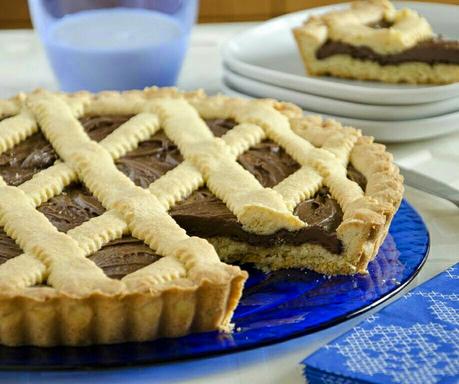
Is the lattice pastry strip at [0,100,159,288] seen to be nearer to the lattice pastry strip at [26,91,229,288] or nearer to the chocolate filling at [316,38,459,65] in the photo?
the lattice pastry strip at [26,91,229,288]

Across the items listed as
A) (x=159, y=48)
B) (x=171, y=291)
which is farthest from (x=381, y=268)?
(x=159, y=48)

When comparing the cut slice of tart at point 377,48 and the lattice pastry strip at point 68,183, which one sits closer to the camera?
the lattice pastry strip at point 68,183

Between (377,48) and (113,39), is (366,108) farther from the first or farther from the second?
(113,39)

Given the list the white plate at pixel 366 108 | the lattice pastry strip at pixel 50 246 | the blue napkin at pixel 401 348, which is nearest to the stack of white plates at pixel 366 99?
the white plate at pixel 366 108

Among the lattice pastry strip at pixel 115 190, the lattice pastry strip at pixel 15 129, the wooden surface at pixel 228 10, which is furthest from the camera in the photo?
the wooden surface at pixel 228 10

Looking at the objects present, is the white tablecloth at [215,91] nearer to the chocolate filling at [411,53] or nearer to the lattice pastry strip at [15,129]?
the chocolate filling at [411,53]
